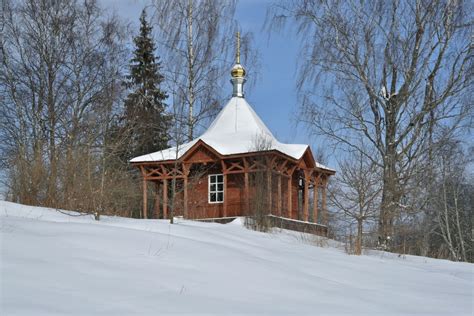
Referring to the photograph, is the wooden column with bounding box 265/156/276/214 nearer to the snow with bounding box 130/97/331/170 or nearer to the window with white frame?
the snow with bounding box 130/97/331/170

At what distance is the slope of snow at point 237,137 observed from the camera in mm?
18984

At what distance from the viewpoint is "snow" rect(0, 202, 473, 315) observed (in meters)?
4.24

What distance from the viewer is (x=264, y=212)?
1409cm

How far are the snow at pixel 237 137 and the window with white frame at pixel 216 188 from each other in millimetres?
1331

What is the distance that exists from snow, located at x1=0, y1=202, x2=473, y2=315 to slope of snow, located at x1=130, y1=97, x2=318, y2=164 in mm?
10525

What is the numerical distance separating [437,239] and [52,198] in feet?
86.6

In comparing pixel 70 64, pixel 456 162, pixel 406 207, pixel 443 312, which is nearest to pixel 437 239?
pixel 456 162

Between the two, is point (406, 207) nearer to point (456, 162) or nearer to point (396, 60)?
point (396, 60)

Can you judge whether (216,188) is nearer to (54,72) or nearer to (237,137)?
(237,137)

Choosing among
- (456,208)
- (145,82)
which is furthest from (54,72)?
(456,208)

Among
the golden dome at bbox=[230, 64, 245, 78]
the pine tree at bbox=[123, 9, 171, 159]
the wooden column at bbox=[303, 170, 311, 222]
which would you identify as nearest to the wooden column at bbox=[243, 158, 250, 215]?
the wooden column at bbox=[303, 170, 311, 222]

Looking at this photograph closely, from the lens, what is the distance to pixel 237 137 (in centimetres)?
2019

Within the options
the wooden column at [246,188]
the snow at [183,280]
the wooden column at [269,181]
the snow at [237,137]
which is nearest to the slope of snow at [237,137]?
the snow at [237,137]

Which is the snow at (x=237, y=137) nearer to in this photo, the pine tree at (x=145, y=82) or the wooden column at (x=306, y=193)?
the wooden column at (x=306, y=193)
